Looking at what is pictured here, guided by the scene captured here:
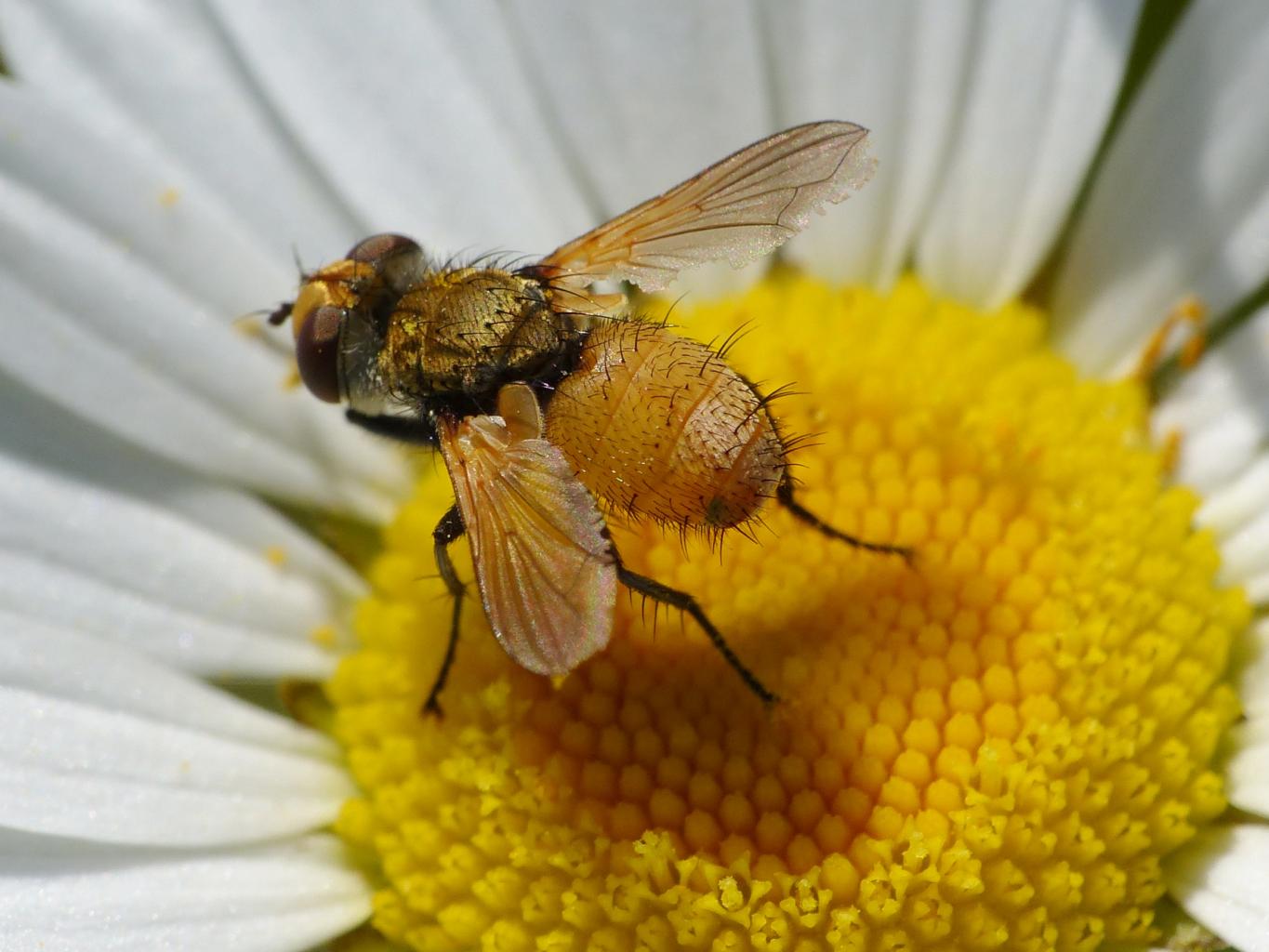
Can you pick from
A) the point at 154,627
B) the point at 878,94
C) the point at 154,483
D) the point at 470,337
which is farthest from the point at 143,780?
the point at 878,94

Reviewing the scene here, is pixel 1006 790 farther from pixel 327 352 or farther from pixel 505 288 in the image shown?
pixel 327 352

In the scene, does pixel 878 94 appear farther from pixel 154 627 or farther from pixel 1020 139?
pixel 154 627

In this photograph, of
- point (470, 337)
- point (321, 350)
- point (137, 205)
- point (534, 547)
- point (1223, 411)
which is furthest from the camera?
point (137, 205)

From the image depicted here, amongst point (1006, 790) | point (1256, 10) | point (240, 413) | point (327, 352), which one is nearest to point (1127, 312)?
point (1256, 10)

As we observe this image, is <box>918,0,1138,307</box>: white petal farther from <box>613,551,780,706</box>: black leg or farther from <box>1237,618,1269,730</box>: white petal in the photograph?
<box>613,551,780,706</box>: black leg

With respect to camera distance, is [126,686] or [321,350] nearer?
[321,350]

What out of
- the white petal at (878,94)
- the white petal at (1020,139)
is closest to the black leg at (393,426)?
the white petal at (878,94)

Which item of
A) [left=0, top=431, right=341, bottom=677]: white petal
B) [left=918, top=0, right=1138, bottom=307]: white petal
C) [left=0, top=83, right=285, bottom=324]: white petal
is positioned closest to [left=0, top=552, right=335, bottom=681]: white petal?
[left=0, top=431, right=341, bottom=677]: white petal

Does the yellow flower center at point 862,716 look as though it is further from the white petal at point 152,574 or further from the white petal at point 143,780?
the white petal at point 152,574
